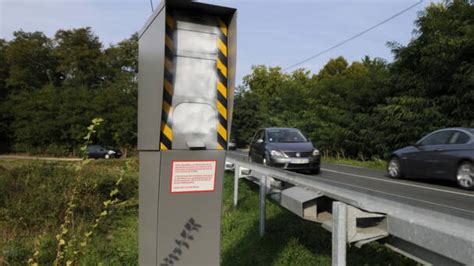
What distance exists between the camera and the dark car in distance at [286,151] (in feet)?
43.8

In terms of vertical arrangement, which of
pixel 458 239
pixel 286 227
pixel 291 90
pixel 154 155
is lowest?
pixel 286 227

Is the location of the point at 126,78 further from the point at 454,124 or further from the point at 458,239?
the point at 458,239

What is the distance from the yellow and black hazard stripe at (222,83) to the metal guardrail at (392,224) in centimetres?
95

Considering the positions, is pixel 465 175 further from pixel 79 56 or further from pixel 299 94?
pixel 79 56

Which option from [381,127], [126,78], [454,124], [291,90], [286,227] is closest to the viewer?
[286,227]

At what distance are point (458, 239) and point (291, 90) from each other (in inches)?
1405

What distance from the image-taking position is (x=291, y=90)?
1460 inches

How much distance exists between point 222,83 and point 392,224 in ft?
5.01

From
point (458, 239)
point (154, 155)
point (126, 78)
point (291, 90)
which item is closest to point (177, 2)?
point (154, 155)

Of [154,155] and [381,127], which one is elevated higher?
[381,127]

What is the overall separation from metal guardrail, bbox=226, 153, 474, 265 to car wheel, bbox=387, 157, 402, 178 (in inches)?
413

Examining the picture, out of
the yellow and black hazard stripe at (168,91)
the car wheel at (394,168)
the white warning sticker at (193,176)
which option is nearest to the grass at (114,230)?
the white warning sticker at (193,176)

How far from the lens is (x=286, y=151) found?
13430 mm

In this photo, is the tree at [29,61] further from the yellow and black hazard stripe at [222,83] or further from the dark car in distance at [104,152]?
the yellow and black hazard stripe at [222,83]
